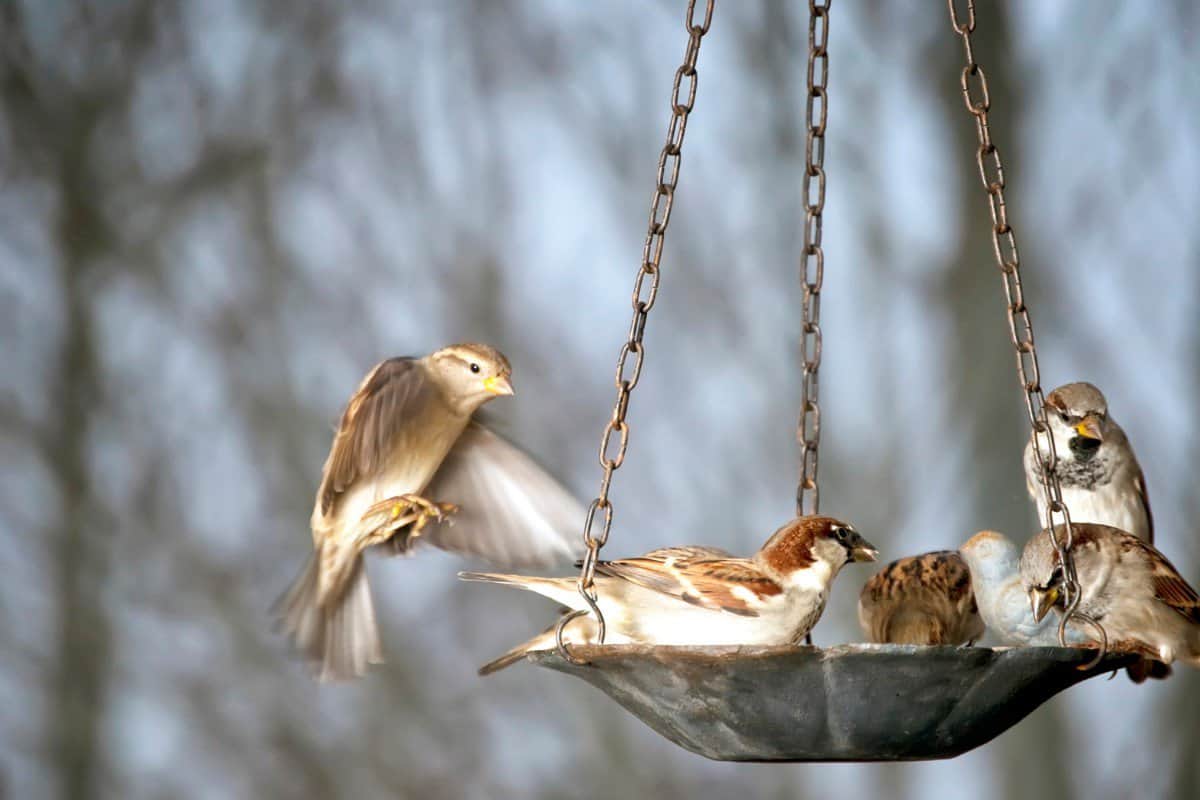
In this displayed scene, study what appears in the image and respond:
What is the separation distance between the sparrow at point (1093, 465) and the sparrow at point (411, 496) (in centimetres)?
91

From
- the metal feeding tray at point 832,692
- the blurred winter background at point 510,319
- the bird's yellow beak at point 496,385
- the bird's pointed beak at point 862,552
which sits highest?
the blurred winter background at point 510,319

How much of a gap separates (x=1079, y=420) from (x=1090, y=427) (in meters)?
0.02

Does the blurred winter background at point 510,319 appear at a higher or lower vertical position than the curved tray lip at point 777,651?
higher

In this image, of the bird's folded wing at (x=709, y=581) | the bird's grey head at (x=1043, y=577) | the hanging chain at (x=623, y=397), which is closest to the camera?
the hanging chain at (x=623, y=397)

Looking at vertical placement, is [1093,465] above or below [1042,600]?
above

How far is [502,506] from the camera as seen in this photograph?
243 cm

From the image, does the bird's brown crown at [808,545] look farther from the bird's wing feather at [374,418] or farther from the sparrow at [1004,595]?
the bird's wing feather at [374,418]

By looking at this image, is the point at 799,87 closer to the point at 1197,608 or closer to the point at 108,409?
the point at 108,409

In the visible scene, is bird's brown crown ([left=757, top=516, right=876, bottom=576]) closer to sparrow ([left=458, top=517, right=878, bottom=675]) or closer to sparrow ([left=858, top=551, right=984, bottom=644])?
sparrow ([left=458, top=517, right=878, bottom=675])

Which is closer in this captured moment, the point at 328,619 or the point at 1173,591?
the point at 1173,591

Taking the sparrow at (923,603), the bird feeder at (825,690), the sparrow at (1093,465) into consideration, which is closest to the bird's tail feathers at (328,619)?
the bird feeder at (825,690)

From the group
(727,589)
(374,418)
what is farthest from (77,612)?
(727,589)

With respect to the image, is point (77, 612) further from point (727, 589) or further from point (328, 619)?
point (727, 589)

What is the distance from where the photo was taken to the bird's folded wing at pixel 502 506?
2.37 m
